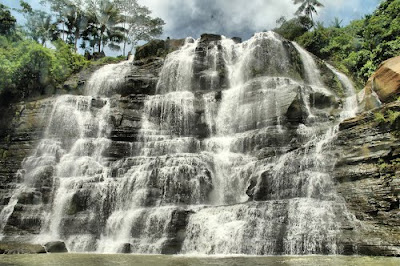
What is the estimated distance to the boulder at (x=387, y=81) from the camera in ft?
70.9

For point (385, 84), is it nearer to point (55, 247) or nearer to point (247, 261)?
point (247, 261)

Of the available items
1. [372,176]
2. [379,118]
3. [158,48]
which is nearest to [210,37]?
[158,48]

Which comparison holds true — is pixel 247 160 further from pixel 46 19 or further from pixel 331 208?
pixel 46 19

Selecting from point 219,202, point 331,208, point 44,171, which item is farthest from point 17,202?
point 331,208

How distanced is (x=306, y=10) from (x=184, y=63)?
27481 mm

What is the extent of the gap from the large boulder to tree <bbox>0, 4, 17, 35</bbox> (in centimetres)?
3977

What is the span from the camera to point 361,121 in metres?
19.4

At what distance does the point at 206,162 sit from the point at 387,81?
11.9 metres

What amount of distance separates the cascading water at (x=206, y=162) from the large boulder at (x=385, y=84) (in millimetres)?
3543

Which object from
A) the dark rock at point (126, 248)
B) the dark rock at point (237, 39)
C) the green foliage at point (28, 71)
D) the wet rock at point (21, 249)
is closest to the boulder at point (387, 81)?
the dark rock at point (126, 248)

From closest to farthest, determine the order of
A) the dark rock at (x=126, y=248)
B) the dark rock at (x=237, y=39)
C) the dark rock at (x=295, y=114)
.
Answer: the dark rock at (x=126, y=248) < the dark rock at (x=295, y=114) < the dark rock at (x=237, y=39)

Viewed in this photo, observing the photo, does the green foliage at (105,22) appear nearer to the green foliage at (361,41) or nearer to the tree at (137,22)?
the tree at (137,22)

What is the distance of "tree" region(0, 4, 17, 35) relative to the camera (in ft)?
145

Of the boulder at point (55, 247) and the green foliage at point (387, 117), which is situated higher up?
the green foliage at point (387, 117)
